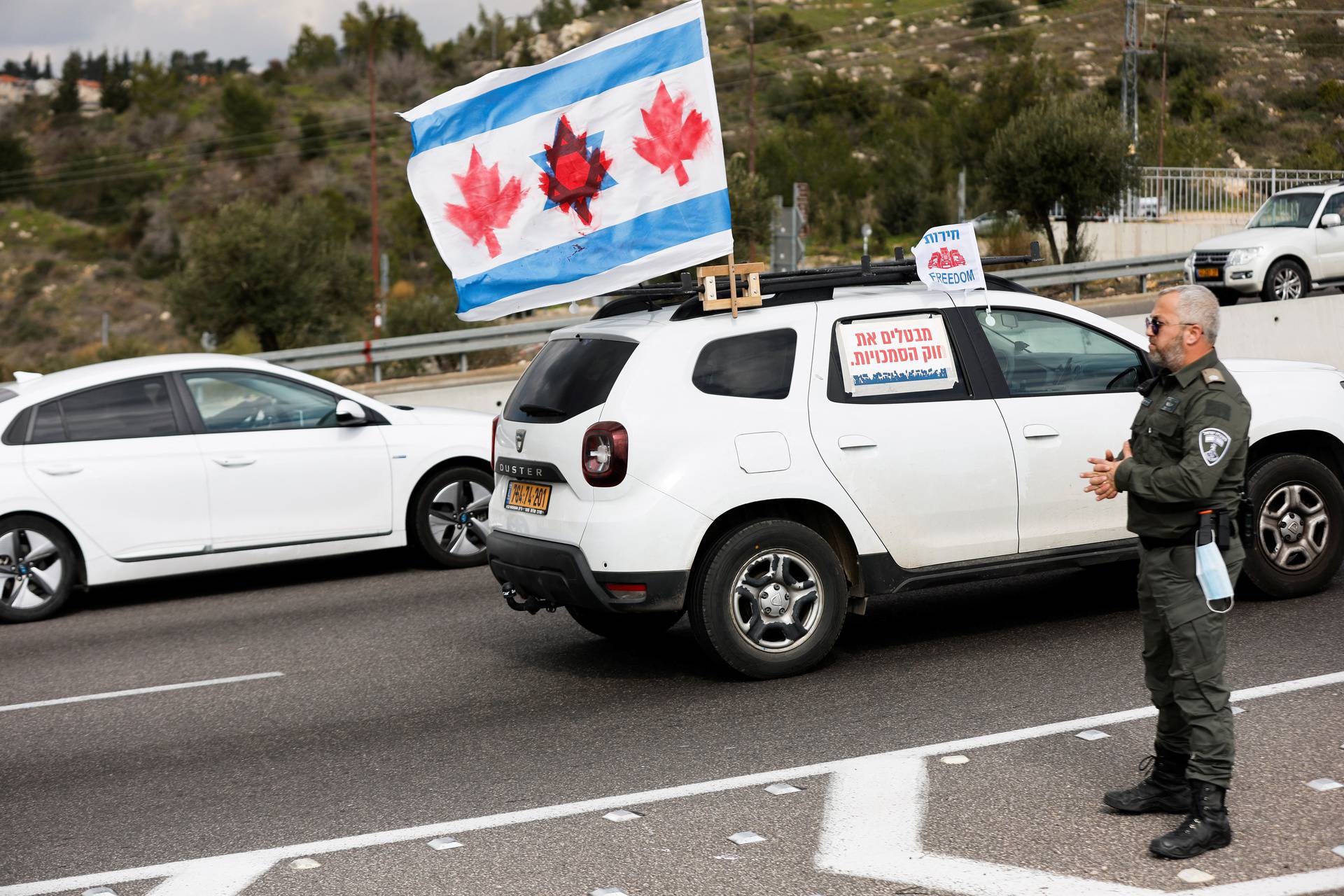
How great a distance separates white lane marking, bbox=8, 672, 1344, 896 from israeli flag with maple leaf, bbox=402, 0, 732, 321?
253 cm

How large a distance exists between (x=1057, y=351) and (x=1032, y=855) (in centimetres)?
350

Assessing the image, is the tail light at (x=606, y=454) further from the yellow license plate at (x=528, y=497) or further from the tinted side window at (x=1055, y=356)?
the tinted side window at (x=1055, y=356)

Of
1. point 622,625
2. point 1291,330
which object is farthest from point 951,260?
point 1291,330

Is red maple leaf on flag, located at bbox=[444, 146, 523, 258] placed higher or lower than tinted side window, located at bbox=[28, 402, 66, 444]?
higher

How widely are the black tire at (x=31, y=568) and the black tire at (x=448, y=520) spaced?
90.6 inches

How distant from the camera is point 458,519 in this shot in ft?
34.4

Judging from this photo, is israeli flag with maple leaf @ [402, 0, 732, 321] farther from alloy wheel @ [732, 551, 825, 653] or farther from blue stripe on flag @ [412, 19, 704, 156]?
alloy wheel @ [732, 551, 825, 653]

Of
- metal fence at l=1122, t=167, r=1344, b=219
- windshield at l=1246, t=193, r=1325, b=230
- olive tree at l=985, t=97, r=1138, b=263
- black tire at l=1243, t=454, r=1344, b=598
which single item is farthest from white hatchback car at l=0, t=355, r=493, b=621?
metal fence at l=1122, t=167, r=1344, b=219

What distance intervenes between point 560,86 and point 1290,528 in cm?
438

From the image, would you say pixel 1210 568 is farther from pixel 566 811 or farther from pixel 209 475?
pixel 209 475

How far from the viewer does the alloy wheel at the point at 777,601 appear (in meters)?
6.60

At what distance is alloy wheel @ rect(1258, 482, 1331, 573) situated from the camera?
7.52 metres

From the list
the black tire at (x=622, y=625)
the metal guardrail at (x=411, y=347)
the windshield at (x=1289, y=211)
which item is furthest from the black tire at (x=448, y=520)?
the windshield at (x=1289, y=211)

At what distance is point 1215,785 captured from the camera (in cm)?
433
